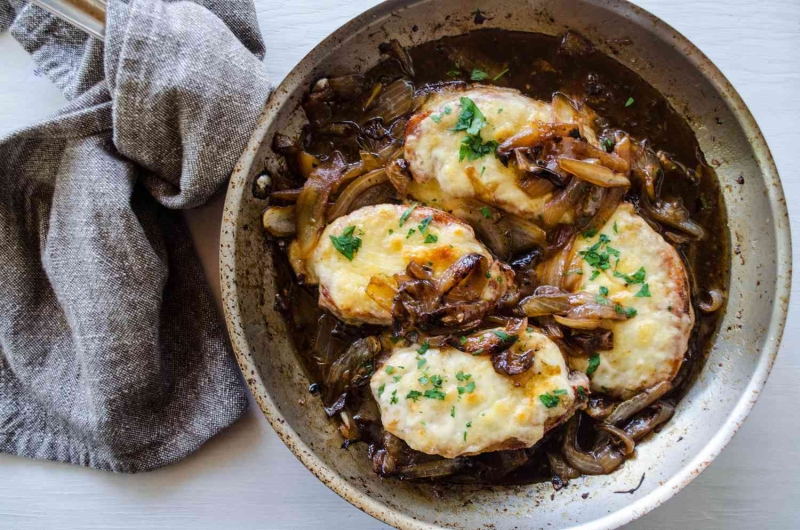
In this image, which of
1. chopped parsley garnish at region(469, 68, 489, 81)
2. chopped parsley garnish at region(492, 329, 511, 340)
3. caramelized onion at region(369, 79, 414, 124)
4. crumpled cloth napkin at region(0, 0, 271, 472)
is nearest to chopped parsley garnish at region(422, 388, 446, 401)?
chopped parsley garnish at region(492, 329, 511, 340)

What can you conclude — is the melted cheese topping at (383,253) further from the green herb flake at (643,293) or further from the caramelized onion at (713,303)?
the caramelized onion at (713,303)

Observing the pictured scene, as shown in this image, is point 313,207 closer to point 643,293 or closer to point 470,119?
point 470,119

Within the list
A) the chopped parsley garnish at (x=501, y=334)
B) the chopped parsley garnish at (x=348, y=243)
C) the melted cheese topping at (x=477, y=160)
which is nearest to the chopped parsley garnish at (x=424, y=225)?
the melted cheese topping at (x=477, y=160)

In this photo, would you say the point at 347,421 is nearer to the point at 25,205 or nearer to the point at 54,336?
the point at 54,336

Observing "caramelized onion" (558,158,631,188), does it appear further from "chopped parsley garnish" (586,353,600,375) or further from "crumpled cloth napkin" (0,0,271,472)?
"crumpled cloth napkin" (0,0,271,472)

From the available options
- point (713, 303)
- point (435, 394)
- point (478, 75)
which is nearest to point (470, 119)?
point (478, 75)

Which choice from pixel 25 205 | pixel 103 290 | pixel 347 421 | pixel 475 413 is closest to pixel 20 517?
pixel 103 290
